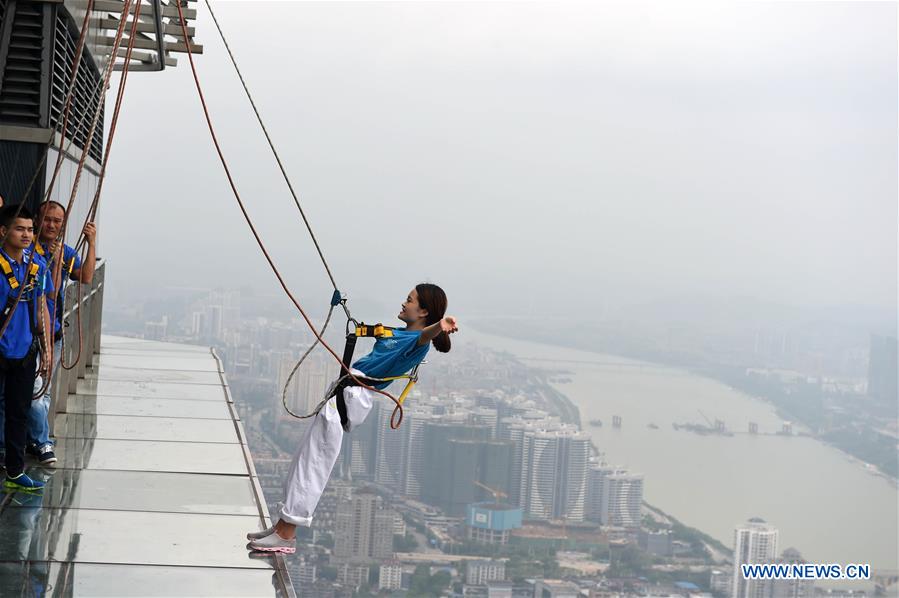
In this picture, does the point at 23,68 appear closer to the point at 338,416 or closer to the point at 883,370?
the point at 338,416

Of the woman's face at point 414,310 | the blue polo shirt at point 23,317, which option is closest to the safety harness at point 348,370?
the woman's face at point 414,310

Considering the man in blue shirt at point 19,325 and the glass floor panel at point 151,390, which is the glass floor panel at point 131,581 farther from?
the glass floor panel at point 151,390

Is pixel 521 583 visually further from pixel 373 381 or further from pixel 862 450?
pixel 373 381

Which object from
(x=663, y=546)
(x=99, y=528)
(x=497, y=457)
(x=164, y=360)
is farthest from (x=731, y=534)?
(x=99, y=528)

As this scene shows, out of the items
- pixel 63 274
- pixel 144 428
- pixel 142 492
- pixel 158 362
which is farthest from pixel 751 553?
pixel 63 274

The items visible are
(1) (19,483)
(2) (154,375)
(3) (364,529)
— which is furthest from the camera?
(3) (364,529)

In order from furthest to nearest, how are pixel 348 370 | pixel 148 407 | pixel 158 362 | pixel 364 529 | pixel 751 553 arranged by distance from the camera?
pixel 751 553, pixel 364 529, pixel 158 362, pixel 148 407, pixel 348 370

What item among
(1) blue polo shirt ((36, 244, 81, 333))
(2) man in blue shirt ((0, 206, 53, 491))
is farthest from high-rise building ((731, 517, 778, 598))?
(2) man in blue shirt ((0, 206, 53, 491))
